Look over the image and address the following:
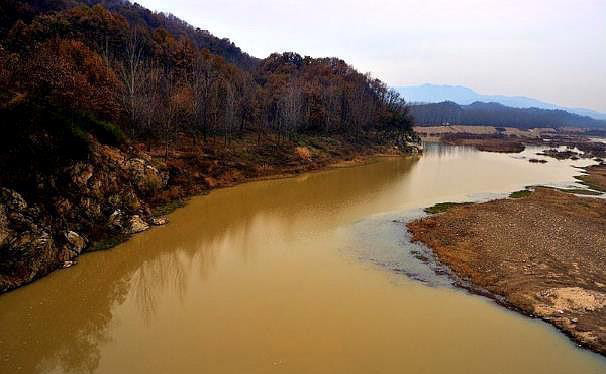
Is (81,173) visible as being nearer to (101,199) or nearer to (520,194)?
(101,199)

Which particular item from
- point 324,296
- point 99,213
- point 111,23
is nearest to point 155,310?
point 324,296

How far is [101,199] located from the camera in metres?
23.1

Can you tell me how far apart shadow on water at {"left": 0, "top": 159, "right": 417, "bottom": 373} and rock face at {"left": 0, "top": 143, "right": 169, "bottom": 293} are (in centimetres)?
86

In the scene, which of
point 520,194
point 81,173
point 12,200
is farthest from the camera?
point 520,194

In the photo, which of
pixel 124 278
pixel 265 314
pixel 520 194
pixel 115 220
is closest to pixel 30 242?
pixel 124 278

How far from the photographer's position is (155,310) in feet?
51.1

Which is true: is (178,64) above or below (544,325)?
above

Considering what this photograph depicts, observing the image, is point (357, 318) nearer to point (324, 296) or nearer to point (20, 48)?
point (324, 296)

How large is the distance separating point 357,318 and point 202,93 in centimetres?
3828

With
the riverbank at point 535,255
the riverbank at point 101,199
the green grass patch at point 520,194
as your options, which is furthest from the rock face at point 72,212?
the green grass patch at point 520,194

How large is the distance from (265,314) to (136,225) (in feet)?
40.6

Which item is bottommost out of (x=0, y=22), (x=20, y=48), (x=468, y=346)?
(x=468, y=346)

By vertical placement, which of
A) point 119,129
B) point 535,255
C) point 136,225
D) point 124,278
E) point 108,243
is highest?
point 119,129

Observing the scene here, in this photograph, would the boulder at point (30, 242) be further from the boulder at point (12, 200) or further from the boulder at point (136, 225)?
the boulder at point (136, 225)
